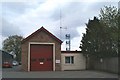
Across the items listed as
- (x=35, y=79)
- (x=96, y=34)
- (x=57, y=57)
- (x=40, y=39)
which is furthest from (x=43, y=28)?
(x=35, y=79)

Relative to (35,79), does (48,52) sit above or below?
above

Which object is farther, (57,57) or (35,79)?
(57,57)

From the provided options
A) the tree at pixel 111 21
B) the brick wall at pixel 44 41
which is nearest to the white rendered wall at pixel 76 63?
the brick wall at pixel 44 41

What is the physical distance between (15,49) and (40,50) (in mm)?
77247

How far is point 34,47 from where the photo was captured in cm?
4116

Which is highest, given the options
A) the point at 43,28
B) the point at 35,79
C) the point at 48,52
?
the point at 43,28

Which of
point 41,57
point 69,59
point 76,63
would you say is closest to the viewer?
point 41,57

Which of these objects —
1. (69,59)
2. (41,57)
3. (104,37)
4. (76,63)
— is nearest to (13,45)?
(69,59)

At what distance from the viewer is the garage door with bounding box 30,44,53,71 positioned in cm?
4081

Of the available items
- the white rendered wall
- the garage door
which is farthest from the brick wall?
the white rendered wall

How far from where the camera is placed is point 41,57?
4106cm

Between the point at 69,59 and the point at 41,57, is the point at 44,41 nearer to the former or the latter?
the point at 41,57

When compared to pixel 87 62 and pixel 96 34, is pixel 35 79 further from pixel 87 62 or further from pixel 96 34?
pixel 87 62

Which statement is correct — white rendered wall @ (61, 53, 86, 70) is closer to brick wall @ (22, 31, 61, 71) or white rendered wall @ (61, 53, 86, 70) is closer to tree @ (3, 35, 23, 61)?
brick wall @ (22, 31, 61, 71)
